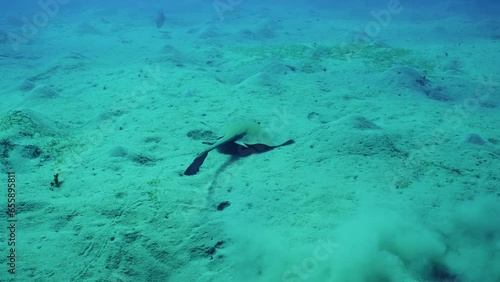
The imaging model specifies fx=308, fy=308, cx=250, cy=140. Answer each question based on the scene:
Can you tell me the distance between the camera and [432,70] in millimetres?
12445

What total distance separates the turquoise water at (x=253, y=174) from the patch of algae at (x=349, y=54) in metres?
0.74

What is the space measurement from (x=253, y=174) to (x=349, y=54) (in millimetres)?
11212

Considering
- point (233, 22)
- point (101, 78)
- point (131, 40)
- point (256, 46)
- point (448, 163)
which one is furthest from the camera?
point (233, 22)

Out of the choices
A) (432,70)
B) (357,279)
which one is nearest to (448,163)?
(357,279)

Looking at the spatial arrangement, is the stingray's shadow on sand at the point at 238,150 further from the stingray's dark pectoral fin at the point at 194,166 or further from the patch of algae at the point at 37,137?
the patch of algae at the point at 37,137

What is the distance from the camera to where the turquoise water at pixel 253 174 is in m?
3.96

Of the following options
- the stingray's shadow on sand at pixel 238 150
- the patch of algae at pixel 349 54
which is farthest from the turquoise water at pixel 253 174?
the patch of algae at pixel 349 54

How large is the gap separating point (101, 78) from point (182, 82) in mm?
3541

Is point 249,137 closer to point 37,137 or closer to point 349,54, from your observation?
point 37,137

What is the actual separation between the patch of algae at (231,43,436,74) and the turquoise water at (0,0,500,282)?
2.42 feet

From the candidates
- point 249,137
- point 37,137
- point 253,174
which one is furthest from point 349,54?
point 37,137

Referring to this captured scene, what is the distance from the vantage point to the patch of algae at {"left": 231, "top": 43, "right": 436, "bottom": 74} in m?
13.3

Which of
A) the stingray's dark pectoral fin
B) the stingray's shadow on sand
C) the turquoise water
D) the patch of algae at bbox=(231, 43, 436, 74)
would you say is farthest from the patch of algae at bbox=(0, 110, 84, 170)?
the patch of algae at bbox=(231, 43, 436, 74)

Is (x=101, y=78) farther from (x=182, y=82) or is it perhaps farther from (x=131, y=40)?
(x=131, y=40)
